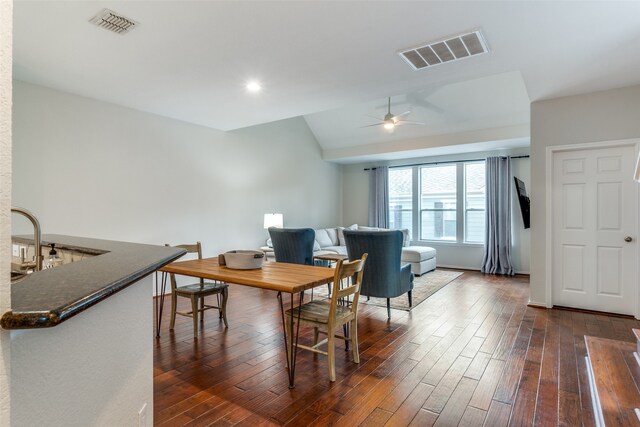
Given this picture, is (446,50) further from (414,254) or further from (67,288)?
(414,254)

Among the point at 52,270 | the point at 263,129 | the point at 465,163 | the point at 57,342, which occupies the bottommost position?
the point at 57,342

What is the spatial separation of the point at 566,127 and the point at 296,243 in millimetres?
3672

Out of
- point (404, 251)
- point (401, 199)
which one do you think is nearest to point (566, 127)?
point (404, 251)

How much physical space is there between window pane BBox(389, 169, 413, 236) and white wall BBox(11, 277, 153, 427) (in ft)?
24.6

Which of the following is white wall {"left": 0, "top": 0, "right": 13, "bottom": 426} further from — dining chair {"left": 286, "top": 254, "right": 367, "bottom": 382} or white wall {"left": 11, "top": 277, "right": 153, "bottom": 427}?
dining chair {"left": 286, "top": 254, "right": 367, "bottom": 382}

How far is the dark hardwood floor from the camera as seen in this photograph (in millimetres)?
2023

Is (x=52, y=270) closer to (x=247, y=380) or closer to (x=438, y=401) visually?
(x=247, y=380)

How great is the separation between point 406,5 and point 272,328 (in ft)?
10.1

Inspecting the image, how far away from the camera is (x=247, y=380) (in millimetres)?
2432

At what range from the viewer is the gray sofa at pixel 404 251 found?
6352 mm

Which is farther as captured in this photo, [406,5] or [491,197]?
[491,197]

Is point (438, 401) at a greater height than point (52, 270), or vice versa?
point (52, 270)

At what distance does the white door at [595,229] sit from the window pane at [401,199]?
403 centimetres

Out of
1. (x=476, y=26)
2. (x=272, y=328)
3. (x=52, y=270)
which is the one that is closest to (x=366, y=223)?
(x=272, y=328)
